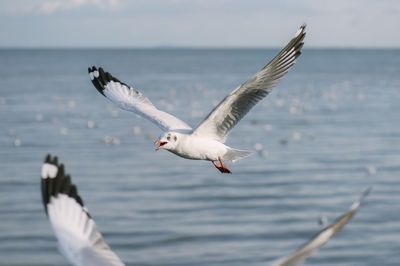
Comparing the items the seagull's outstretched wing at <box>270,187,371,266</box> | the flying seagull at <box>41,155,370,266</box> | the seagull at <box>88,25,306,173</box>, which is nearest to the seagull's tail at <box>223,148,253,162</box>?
the seagull at <box>88,25,306,173</box>

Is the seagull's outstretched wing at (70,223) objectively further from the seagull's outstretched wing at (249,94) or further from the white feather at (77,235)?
the seagull's outstretched wing at (249,94)

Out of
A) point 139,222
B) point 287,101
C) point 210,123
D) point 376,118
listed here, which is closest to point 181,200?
point 139,222

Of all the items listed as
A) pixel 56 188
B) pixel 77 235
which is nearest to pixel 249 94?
pixel 56 188

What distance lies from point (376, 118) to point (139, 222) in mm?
20682

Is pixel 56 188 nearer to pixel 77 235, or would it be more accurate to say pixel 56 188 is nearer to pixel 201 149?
pixel 77 235

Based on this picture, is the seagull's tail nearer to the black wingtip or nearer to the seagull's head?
the seagull's head

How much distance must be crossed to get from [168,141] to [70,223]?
1658 millimetres

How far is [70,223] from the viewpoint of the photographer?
5629 mm

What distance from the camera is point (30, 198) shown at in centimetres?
1800

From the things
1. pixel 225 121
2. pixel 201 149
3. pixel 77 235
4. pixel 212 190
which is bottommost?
pixel 77 235

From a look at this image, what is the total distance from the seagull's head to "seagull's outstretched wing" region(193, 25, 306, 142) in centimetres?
23

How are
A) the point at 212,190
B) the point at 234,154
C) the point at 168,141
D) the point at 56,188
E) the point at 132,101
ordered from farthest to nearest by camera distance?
the point at 212,190 → the point at 132,101 → the point at 234,154 → the point at 168,141 → the point at 56,188

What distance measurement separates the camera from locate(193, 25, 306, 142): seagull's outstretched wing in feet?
23.6

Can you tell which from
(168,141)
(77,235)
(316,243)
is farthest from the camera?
(168,141)
